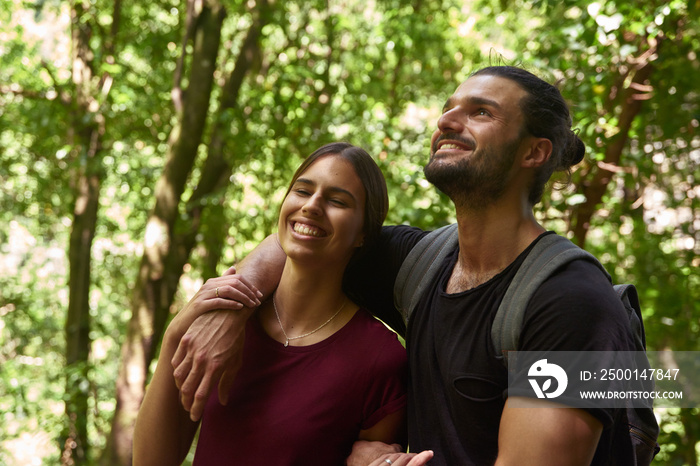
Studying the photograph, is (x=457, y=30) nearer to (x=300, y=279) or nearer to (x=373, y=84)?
(x=373, y=84)

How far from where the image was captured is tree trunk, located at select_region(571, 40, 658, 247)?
4.16m

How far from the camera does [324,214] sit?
7.41 ft

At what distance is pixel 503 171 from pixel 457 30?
21.2ft

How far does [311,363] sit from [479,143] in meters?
0.91

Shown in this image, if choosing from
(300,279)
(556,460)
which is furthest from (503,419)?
(300,279)

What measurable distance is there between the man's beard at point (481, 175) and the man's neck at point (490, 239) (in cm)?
4

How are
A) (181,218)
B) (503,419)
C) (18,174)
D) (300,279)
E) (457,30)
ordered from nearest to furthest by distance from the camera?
(503,419)
(300,279)
(181,218)
(457,30)
(18,174)

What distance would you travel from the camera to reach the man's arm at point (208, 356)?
207cm

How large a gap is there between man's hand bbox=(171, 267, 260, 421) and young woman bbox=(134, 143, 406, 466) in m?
0.02

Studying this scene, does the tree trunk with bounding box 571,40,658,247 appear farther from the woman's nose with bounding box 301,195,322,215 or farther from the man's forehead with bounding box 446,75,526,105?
the woman's nose with bounding box 301,195,322,215

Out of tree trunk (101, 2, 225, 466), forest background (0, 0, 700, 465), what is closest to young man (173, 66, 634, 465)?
forest background (0, 0, 700, 465)

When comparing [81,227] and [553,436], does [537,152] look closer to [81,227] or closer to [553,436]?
[553,436]

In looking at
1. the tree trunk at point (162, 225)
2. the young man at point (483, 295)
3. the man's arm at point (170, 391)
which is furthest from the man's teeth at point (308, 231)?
the tree trunk at point (162, 225)

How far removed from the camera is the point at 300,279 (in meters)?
2.36
